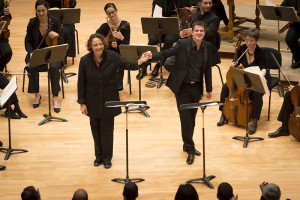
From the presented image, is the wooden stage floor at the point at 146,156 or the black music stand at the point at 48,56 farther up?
the black music stand at the point at 48,56

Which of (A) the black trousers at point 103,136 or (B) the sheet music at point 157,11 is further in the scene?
(B) the sheet music at point 157,11

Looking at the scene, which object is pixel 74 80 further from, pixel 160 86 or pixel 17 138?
pixel 17 138

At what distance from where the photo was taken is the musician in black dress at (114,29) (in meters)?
7.66

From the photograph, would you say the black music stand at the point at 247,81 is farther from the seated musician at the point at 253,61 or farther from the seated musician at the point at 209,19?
the seated musician at the point at 209,19

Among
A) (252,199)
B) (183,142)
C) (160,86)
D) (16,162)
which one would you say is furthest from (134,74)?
(252,199)

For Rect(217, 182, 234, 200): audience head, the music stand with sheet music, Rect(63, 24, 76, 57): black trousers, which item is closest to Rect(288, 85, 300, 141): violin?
the music stand with sheet music

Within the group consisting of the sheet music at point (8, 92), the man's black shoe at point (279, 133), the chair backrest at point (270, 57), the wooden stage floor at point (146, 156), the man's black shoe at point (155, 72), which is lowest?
the wooden stage floor at point (146, 156)

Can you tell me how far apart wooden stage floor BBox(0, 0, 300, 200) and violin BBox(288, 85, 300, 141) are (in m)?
0.14

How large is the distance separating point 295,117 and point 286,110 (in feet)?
0.94

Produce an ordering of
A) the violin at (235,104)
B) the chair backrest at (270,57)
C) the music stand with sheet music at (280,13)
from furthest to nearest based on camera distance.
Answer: the music stand with sheet music at (280,13) < the chair backrest at (270,57) < the violin at (235,104)

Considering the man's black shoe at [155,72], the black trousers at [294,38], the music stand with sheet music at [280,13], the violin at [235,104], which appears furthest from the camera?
the man's black shoe at [155,72]

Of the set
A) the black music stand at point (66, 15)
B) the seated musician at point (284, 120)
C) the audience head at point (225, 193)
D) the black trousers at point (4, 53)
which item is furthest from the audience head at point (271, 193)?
the black trousers at point (4, 53)

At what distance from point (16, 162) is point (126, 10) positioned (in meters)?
6.88

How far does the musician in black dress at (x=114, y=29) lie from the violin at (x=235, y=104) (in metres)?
1.68
